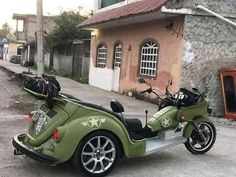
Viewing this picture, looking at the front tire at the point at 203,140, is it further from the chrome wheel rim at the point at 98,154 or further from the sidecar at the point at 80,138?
the chrome wheel rim at the point at 98,154

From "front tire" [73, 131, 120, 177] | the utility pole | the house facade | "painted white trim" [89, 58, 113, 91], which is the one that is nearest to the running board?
"front tire" [73, 131, 120, 177]

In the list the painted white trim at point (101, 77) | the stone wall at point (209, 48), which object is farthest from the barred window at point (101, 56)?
the stone wall at point (209, 48)

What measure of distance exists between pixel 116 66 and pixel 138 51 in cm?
287

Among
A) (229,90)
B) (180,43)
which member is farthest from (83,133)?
(180,43)

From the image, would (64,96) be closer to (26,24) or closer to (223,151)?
(223,151)

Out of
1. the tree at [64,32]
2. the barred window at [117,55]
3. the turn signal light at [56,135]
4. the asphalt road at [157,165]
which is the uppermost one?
the tree at [64,32]

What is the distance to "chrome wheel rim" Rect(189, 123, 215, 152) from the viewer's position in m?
7.57

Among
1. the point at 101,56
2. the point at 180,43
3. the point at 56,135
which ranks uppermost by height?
the point at 180,43

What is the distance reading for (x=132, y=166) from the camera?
6660 mm

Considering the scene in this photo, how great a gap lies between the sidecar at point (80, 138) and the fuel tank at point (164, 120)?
0.47 m

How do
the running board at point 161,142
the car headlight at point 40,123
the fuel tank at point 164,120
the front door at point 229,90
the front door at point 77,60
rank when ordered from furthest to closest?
the front door at point 77,60, the front door at point 229,90, the fuel tank at point 164,120, the running board at point 161,142, the car headlight at point 40,123

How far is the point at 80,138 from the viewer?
5.88m

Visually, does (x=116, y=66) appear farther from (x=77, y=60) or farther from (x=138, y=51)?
(x=77, y=60)

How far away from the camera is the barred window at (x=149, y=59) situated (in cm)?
1650
